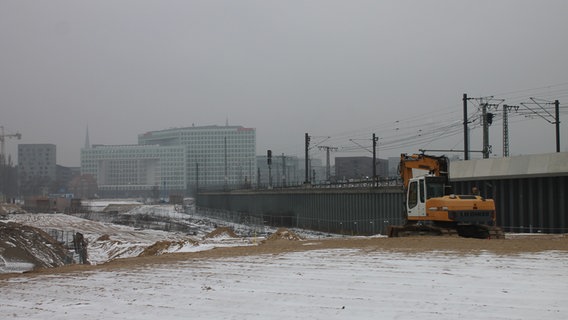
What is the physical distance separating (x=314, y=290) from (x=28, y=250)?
2114 cm

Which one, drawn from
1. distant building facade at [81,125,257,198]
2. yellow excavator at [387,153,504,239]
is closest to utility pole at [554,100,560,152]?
yellow excavator at [387,153,504,239]

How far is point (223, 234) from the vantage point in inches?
1507

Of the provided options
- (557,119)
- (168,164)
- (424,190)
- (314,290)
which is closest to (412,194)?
(424,190)

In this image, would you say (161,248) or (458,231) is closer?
(458,231)

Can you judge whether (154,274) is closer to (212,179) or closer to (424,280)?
(424,280)

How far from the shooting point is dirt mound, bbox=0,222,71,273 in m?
24.2

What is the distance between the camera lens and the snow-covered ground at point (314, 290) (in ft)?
28.6

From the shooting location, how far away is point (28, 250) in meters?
27.3

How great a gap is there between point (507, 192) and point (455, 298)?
26339mm

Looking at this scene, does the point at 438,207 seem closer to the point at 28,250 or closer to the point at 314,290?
the point at 314,290

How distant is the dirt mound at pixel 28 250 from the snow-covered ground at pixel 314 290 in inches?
450

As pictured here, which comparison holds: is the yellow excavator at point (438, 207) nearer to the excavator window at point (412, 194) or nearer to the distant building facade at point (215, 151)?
the excavator window at point (412, 194)

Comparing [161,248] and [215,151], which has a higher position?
[215,151]

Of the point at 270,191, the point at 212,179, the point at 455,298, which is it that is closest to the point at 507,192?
the point at 455,298
